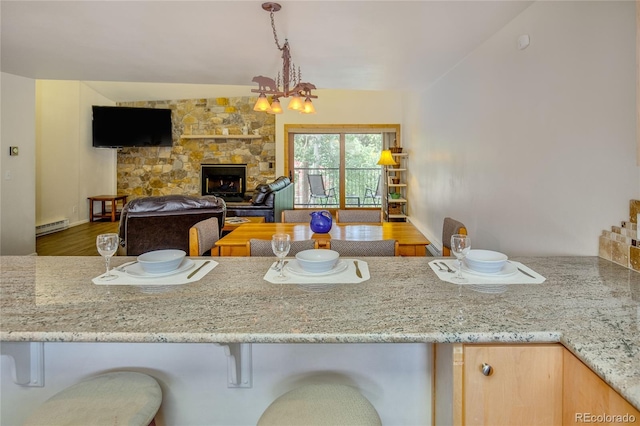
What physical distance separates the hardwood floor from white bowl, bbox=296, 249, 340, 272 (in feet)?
14.3

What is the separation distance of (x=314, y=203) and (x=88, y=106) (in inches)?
201

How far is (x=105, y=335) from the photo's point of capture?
0.84 m

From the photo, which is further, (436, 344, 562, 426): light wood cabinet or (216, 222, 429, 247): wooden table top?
(216, 222, 429, 247): wooden table top

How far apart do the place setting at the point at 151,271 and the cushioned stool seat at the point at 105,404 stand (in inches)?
10.9

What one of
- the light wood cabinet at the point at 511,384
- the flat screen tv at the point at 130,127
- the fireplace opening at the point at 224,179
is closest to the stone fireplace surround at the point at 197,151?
the fireplace opening at the point at 224,179

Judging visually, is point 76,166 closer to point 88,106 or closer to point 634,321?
point 88,106

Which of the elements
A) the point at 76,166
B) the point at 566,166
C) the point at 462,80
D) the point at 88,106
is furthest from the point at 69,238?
the point at 566,166

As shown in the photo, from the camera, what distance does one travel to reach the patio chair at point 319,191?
28.8ft

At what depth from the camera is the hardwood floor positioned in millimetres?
5112

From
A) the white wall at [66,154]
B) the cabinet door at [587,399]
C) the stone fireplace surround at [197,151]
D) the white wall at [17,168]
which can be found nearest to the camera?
the cabinet door at [587,399]

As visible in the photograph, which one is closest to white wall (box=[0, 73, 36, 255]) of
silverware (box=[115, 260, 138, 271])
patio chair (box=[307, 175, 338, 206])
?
silverware (box=[115, 260, 138, 271])

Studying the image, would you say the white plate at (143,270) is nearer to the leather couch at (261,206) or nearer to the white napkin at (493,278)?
the white napkin at (493,278)

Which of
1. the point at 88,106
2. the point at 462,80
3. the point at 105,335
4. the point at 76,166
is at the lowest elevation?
the point at 105,335

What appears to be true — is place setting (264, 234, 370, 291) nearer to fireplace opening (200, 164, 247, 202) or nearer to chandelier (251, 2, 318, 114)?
chandelier (251, 2, 318, 114)
